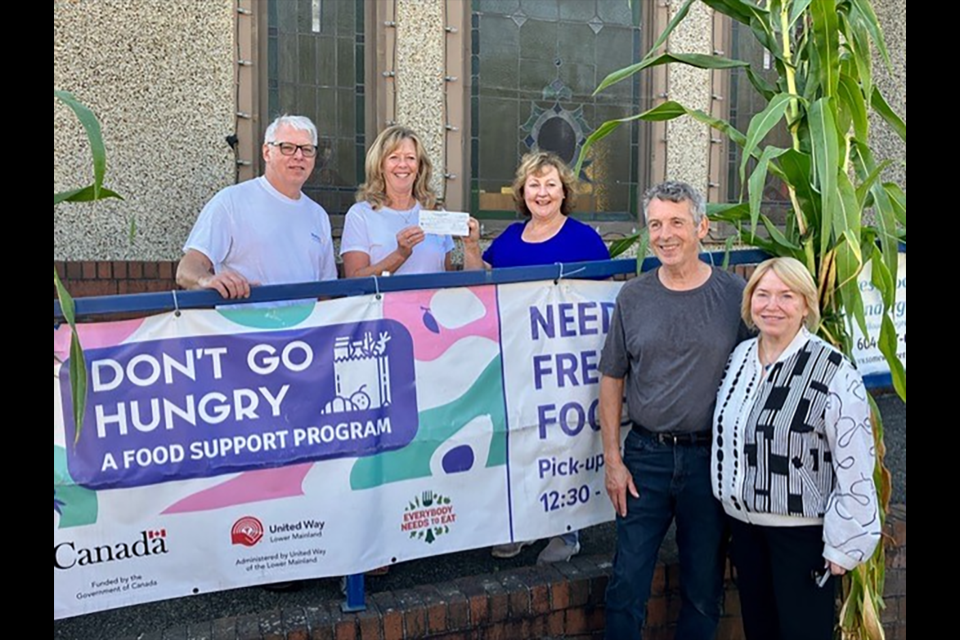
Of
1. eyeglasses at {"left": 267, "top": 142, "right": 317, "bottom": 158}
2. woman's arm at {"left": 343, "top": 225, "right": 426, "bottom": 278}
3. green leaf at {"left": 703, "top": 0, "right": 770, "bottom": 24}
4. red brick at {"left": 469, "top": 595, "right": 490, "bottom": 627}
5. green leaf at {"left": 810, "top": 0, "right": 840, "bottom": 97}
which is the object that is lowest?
red brick at {"left": 469, "top": 595, "right": 490, "bottom": 627}

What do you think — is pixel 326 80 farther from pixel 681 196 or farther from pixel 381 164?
pixel 681 196

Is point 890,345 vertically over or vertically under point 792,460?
over

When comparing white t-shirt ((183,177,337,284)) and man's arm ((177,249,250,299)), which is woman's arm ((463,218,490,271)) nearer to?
white t-shirt ((183,177,337,284))

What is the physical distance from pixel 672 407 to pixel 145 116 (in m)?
3.83

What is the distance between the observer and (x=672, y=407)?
3141 mm

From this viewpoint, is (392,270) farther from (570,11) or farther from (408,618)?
(570,11)

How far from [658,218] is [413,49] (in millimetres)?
3214

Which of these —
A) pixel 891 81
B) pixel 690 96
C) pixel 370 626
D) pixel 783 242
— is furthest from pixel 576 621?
pixel 891 81

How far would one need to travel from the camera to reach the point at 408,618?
3197 mm

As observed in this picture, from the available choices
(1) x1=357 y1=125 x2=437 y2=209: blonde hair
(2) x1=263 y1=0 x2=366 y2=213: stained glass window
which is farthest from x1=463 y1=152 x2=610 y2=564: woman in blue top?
(2) x1=263 y1=0 x2=366 y2=213: stained glass window

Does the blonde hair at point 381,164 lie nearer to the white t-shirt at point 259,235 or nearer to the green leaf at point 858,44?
the white t-shirt at point 259,235

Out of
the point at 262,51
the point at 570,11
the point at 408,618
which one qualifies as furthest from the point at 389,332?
the point at 570,11

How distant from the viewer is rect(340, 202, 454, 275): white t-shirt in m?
3.82

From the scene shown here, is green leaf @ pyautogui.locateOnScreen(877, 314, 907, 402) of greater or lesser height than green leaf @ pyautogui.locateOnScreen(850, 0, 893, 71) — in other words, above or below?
below
